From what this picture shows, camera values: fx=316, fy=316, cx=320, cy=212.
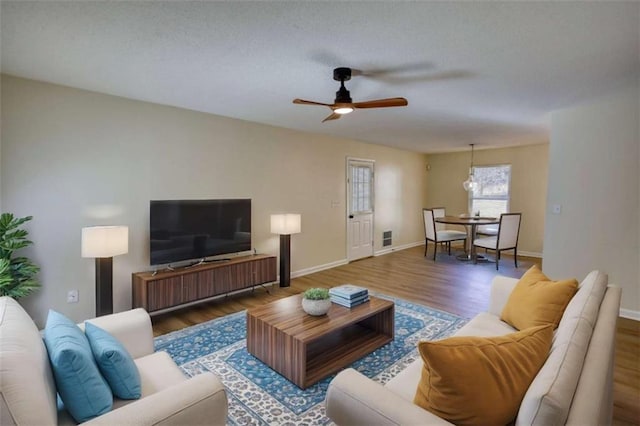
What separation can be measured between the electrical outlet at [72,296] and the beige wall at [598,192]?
5.36m

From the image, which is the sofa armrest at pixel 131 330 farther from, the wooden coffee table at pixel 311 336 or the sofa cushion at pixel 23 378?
the wooden coffee table at pixel 311 336

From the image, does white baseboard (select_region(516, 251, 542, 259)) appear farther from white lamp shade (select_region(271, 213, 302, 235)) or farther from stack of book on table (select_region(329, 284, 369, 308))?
stack of book on table (select_region(329, 284, 369, 308))

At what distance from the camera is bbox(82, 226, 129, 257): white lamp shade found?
271cm

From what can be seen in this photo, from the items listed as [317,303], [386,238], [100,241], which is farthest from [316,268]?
[100,241]

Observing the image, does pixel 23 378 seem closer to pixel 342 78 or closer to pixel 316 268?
pixel 342 78

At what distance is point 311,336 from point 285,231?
2.34 metres

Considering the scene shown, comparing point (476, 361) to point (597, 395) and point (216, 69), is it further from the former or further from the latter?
point (216, 69)

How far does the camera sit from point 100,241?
2725 millimetres

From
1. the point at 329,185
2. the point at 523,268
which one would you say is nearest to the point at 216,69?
the point at 329,185

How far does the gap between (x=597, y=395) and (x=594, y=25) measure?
2.08 metres

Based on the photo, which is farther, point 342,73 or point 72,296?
point 72,296

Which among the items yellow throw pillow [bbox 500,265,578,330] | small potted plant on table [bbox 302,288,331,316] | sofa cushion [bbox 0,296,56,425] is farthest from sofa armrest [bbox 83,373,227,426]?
yellow throw pillow [bbox 500,265,578,330]

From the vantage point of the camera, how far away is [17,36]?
6.70 feet

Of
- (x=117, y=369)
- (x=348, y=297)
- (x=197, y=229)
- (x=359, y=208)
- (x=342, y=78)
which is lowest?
(x=348, y=297)
